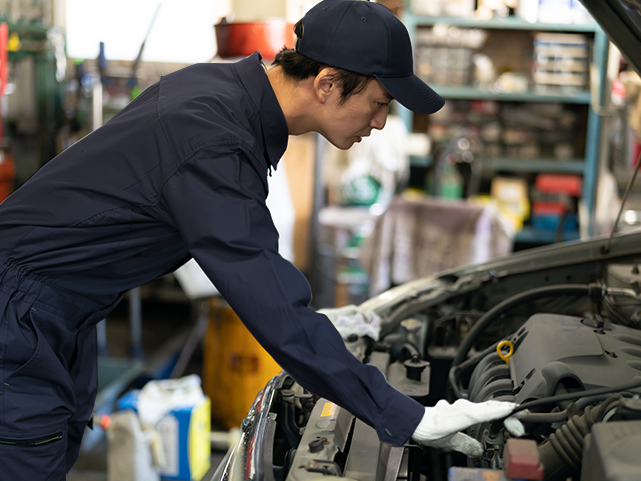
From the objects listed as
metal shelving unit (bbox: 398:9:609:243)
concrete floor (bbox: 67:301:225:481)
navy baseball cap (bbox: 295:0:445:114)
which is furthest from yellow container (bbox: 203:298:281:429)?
metal shelving unit (bbox: 398:9:609:243)

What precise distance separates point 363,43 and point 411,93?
0.47ft

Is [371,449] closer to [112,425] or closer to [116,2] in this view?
[112,425]

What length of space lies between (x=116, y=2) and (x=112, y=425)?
13.5 ft

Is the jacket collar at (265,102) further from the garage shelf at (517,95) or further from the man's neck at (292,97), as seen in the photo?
the garage shelf at (517,95)

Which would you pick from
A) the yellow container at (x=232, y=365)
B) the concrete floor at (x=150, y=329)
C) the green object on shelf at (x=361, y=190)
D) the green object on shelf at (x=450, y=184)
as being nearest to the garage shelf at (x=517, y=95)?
the green object on shelf at (x=450, y=184)

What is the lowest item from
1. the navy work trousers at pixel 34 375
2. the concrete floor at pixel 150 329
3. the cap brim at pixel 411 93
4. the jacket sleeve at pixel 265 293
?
the concrete floor at pixel 150 329

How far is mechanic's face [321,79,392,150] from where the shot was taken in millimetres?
1215

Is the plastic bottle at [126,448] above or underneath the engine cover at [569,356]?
underneath

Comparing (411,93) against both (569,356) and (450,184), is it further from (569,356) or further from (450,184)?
(450,184)

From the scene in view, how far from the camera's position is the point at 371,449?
118 centimetres

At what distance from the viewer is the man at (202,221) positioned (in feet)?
3.37

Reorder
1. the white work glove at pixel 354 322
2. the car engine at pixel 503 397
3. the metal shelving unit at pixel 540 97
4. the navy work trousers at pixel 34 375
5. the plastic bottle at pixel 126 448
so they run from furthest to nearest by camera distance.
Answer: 1. the metal shelving unit at pixel 540 97
2. the plastic bottle at pixel 126 448
3. the white work glove at pixel 354 322
4. the navy work trousers at pixel 34 375
5. the car engine at pixel 503 397

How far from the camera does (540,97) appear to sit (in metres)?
4.72

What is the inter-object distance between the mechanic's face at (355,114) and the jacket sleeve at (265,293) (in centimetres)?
27
